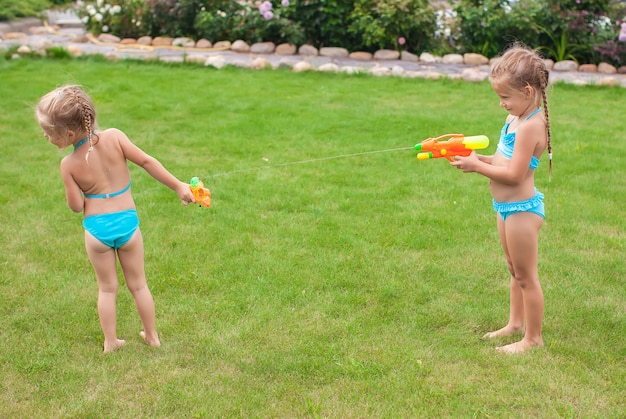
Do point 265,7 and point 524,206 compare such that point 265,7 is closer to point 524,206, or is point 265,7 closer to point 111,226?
point 111,226

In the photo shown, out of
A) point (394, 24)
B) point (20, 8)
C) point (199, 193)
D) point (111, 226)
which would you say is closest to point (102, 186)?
point (111, 226)

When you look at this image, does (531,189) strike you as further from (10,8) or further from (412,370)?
(10,8)

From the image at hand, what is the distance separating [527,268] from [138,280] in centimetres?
187

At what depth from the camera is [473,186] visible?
581 centimetres

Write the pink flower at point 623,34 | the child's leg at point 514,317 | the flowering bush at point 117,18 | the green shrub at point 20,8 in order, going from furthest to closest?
the green shrub at point 20,8 → the flowering bush at point 117,18 → the pink flower at point 623,34 → the child's leg at point 514,317

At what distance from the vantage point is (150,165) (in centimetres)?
341

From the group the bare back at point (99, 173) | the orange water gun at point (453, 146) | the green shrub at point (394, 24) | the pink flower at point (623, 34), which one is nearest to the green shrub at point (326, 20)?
the green shrub at point (394, 24)

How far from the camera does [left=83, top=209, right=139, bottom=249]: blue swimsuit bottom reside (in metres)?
3.32

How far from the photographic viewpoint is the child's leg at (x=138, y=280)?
3.44 m

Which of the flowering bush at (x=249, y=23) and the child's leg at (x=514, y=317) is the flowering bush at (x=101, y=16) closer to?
the flowering bush at (x=249, y=23)

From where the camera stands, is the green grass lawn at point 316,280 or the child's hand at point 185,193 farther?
the child's hand at point 185,193

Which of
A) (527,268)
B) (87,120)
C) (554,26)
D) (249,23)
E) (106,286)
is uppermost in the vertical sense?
(554,26)

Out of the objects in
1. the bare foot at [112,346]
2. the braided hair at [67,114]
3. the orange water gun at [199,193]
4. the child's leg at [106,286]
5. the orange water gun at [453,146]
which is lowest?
the bare foot at [112,346]

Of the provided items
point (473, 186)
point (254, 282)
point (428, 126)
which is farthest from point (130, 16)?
point (254, 282)
